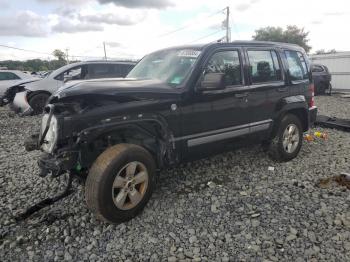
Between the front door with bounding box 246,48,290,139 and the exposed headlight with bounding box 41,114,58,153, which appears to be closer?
the exposed headlight with bounding box 41,114,58,153

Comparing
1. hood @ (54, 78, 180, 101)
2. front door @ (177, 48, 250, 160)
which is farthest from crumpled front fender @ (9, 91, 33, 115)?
front door @ (177, 48, 250, 160)

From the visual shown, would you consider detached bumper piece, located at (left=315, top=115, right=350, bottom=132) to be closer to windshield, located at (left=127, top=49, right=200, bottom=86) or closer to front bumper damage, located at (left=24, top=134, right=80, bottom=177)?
windshield, located at (left=127, top=49, right=200, bottom=86)

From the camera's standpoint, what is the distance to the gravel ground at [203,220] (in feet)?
9.61

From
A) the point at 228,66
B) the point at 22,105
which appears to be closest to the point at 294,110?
the point at 228,66

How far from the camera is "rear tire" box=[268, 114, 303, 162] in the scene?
16.8ft

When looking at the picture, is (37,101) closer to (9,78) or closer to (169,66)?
(9,78)

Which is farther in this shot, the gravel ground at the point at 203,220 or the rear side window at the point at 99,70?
the rear side window at the point at 99,70

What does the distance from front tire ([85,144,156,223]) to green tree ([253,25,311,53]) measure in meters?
41.7

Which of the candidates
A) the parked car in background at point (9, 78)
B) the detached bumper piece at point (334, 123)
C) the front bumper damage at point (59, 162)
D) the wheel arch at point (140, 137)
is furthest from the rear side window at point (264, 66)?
the parked car in background at point (9, 78)

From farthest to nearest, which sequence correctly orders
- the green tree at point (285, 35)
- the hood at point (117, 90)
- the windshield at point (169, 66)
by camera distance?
the green tree at point (285, 35) < the windshield at point (169, 66) < the hood at point (117, 90)

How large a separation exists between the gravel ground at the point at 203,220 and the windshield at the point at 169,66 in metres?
1.50

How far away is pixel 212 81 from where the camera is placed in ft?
12.4

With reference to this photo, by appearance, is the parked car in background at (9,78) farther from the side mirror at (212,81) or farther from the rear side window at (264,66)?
the side mirror at (212,81)

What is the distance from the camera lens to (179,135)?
3855mm
